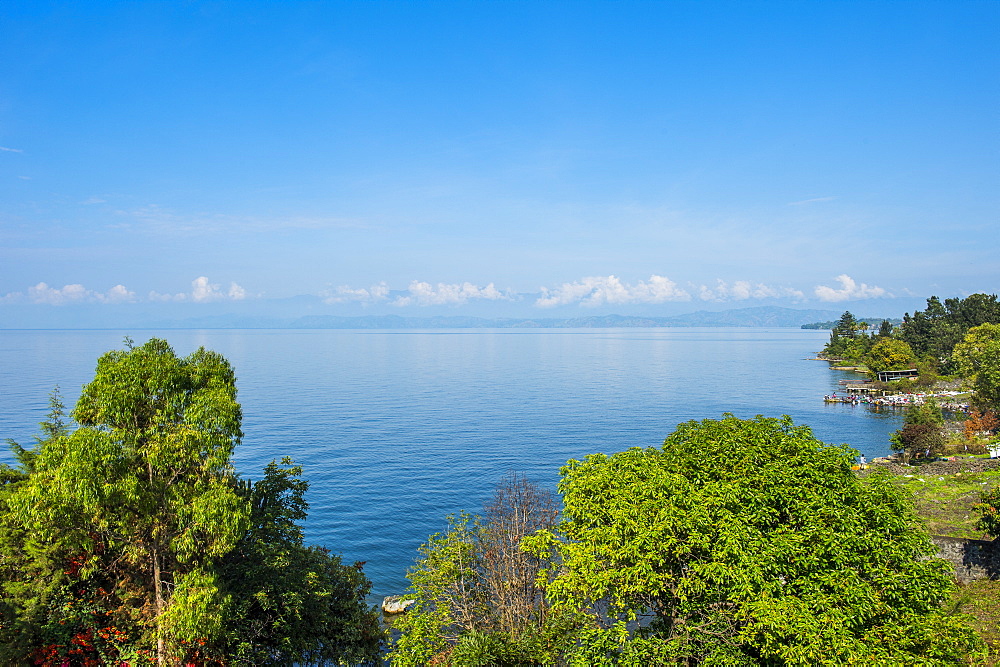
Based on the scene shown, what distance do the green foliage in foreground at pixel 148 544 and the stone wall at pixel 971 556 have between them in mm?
33860

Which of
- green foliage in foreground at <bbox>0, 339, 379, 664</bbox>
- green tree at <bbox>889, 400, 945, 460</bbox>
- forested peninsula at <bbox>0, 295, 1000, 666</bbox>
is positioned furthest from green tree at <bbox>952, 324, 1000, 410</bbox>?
green foliage in foreground at <bbox>0, 339, 379, 664</bbox>

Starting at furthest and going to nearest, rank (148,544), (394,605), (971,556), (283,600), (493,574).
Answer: (394,605) < (971,556) < (493,574) < (283,600) < (148,544)

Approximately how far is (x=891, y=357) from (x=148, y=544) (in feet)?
548

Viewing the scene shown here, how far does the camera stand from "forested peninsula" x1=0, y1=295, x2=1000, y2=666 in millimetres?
14984

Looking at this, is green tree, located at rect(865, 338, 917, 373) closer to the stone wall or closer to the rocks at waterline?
the stone wall

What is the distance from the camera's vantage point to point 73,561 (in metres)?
19.6

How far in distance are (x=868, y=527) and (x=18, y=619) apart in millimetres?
26422

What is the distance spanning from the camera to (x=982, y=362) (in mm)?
89125

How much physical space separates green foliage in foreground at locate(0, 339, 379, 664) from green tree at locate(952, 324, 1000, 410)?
3747 inches

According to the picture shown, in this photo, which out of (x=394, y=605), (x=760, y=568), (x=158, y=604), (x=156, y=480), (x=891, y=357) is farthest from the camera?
(x=891, y=357)

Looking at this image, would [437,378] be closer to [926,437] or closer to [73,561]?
[926,437]

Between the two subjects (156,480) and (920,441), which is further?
(920,441)

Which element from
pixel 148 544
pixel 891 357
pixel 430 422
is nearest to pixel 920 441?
pixel 430 422

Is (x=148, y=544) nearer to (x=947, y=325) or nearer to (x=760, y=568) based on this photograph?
(x=760, y=568)
